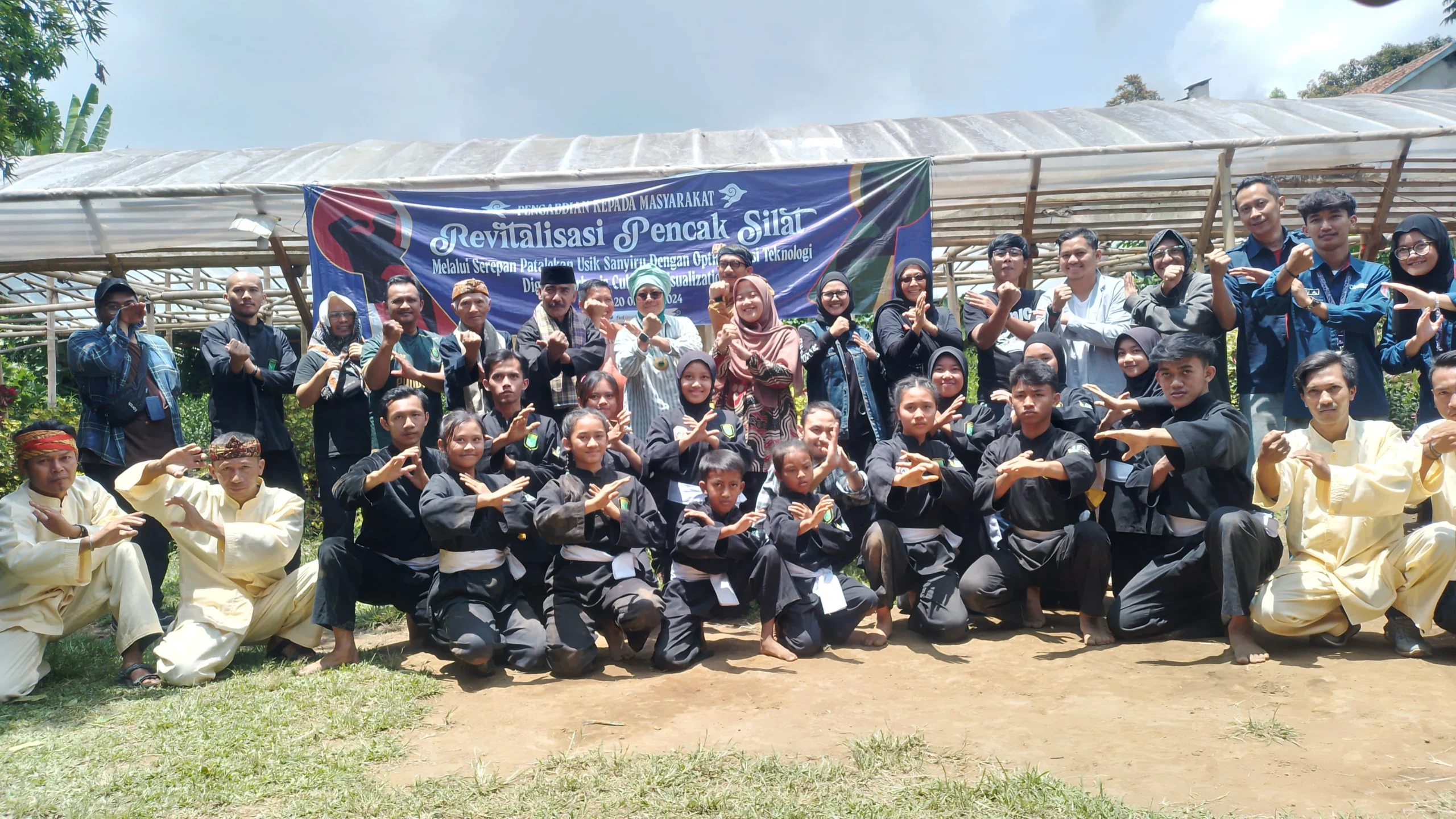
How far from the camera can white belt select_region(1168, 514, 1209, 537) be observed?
4516 mm

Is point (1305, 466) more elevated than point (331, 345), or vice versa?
point (331, 345)

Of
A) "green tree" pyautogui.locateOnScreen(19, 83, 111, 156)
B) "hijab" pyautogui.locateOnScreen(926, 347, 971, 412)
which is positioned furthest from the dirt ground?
"green tree" pyautogui.locateOnScreen(19, 83, 111, 156)

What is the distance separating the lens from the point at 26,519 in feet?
14.4

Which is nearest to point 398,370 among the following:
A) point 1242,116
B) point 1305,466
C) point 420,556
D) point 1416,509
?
point 420,556

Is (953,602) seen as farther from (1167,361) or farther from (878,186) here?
(878,186)

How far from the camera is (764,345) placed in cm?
546

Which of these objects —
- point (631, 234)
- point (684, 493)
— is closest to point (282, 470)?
point (684, 493)

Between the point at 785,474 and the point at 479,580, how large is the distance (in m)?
1.55

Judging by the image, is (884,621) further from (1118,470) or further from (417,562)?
(417,562)

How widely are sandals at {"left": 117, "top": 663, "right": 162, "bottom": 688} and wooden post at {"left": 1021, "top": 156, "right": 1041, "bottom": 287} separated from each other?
5817 mm

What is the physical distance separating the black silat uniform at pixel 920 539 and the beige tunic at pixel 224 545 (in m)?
2.89

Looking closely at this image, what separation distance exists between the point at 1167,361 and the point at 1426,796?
7.18ft

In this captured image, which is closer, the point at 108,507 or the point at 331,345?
the point at 108,507

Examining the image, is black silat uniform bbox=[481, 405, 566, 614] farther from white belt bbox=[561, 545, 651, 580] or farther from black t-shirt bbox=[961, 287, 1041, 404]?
black t-shirt bbox=[961, 287, 1041, 404]
